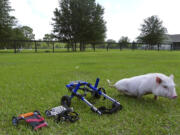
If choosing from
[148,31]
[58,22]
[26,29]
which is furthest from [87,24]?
[26,29]

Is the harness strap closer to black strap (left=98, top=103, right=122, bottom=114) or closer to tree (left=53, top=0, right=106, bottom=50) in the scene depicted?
black strap (left=98, top=103, right=122, bottom=114)

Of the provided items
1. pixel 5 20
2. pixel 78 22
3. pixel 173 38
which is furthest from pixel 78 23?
pixel 173 38

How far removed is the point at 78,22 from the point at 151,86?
2581 centimetres

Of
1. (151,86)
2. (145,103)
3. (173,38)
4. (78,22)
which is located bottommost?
(145,103)

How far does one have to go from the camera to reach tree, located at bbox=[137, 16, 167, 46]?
4150cm

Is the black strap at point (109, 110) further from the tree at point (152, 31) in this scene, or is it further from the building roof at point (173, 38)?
the building roof at point (173, 38)

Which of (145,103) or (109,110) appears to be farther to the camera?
(145,103)

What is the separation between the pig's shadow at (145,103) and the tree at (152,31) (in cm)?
4307

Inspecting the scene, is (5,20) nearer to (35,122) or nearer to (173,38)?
(35,122)

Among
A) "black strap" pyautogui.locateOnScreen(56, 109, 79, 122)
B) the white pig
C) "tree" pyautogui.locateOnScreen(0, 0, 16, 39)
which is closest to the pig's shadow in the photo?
the white pig

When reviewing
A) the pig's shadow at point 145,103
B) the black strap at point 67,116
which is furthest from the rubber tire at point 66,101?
the pig's shadow at point 145,103

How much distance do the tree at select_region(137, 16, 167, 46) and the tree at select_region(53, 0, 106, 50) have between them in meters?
20.7

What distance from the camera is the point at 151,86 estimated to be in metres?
1.98

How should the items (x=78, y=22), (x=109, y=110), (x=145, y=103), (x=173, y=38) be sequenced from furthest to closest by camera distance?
(x=173, y=38) → (x=78, y=22) → (x=145, y=103) → (x=109, y=110)
